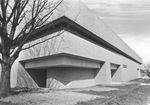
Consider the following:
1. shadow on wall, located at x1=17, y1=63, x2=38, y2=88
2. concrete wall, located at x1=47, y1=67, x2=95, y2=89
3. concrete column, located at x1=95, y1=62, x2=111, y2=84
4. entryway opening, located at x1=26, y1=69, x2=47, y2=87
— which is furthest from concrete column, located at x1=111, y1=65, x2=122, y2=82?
shadow on wall, located at x1=17, y1=63, x2=38, y2=88

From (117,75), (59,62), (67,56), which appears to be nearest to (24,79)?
(59,62)

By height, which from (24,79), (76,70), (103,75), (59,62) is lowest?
(24,79)

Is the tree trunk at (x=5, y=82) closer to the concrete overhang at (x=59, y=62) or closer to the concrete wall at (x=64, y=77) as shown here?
the concrete overhang at (x=59, y=62)

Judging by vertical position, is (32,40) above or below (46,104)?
above

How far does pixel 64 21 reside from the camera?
1493 centimetres

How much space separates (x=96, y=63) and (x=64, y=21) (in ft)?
32.6

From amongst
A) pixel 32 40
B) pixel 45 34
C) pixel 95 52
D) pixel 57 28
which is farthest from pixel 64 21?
pixel 95 52

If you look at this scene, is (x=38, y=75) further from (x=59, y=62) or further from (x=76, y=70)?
(x=59, y=62)

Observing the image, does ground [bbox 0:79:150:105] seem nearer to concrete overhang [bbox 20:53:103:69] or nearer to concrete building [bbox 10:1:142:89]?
concrete overhang [bbox 20:53:103:69]

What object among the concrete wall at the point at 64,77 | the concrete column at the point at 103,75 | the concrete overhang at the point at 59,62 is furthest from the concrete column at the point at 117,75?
the concrete wall at the point at 64,77

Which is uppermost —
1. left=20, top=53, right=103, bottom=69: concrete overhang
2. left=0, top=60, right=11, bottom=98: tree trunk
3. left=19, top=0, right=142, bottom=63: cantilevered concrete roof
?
left=19, top=0, right=142, bottom=63: cantilevered concrete roof

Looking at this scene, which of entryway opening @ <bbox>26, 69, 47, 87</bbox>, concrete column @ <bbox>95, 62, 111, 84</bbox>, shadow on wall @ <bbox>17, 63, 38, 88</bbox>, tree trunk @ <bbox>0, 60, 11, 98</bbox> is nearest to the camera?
tree trunk @ <bbox>0, 60, 11, 98</bbox>

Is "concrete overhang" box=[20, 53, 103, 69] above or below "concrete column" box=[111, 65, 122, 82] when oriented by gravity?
above

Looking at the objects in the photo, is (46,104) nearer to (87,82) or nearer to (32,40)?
(32,40)
